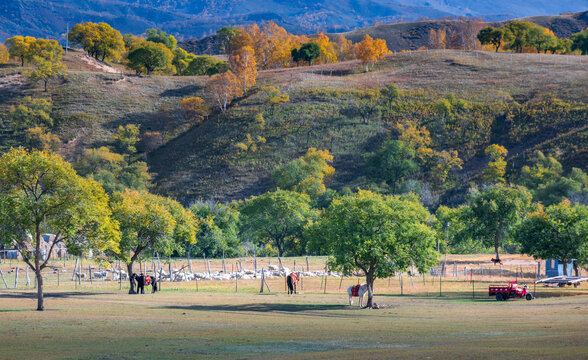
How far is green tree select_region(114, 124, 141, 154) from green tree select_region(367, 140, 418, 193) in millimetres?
54730

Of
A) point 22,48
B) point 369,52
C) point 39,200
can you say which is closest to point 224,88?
point 369,52

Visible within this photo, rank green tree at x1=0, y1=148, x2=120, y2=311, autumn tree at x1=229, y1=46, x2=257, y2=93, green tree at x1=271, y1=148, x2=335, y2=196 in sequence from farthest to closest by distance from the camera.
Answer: autumn tree at x1=229, y1=46, x2=257, y2=93 < green tree at x1=271, y1=148, x2=335, y2=196 < green tree at x1=0, y1=148, x2=120, y2=311

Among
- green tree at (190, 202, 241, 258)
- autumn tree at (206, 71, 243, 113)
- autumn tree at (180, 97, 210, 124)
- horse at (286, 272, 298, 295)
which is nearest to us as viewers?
horse at (286, 272, 298, 295)

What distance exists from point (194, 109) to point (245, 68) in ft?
60.2

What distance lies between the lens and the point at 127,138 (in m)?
161

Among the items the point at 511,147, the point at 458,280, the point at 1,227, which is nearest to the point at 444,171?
the point at 511,147

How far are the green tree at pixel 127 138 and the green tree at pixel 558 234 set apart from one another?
109 m

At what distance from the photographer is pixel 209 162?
151 meters

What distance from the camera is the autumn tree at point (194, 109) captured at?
16962 centimetres

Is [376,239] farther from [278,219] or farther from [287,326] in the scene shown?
[278,219]

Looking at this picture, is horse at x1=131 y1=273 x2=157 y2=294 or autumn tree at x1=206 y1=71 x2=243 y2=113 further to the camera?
autumn tree at x1=206 y1=71 x2=243 y2=113

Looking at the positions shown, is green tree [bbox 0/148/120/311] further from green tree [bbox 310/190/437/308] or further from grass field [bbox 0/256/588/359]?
green tree [bbox 310/190/437/308]

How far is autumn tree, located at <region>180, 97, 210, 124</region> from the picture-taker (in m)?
170

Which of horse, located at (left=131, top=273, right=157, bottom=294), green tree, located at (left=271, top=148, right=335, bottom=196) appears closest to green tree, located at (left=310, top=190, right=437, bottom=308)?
horse, located at (left=131, top=273, right=157, bottom=294)
